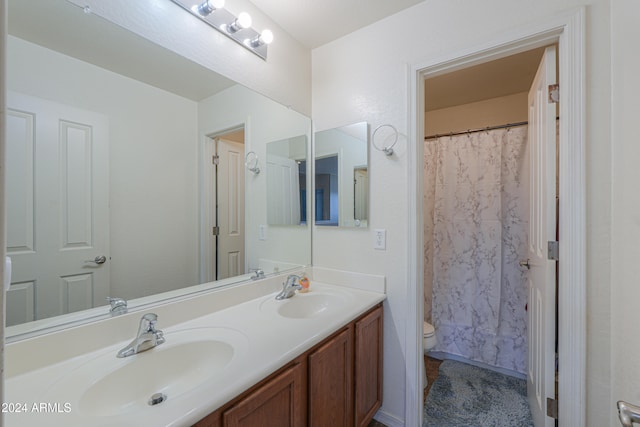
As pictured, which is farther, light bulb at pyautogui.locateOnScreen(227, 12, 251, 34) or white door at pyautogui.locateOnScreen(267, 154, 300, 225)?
white door at pyautogui.locateOnScreen(267, 154, 300, 225)

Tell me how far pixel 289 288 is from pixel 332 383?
1.81ft

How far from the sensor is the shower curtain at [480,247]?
7.11 ft

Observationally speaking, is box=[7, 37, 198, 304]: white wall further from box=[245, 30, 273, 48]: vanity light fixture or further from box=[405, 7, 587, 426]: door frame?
box=[405, 7, 587, 426]: door frame

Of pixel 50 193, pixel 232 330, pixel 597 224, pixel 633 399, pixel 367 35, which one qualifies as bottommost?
pixel 633 399

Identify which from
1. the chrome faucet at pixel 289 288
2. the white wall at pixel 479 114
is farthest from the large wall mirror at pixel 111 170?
the white wall at pixel 479 114

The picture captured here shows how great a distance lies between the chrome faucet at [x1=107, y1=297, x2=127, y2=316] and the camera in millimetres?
989

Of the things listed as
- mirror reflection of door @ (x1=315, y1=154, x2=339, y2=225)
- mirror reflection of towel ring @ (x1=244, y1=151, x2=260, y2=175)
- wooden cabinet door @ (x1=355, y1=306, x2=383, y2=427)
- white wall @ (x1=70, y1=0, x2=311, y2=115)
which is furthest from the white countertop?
white wall @ (x1=70, y1=0, x2=311, y2=115)

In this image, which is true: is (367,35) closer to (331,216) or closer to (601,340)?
(331,216)

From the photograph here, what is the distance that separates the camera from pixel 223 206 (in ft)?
4.69

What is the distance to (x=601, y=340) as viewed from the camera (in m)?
1.08

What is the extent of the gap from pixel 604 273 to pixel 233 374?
143cm

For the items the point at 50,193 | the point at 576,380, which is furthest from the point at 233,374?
the point at 576,380

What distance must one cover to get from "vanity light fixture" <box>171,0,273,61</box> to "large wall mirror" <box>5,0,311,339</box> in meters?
0.23

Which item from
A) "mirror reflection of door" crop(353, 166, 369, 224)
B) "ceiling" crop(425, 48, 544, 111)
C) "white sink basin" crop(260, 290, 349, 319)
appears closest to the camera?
"white sink basin" crop(260, 290, 349, 319)
